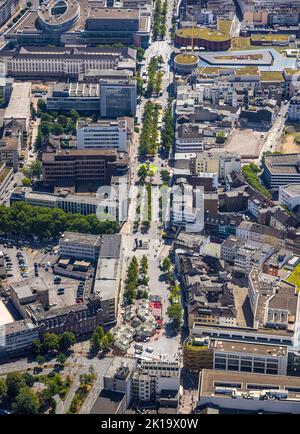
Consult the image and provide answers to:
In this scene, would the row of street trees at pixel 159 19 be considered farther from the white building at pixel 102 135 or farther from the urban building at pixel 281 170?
the urban building at pixel 281 170

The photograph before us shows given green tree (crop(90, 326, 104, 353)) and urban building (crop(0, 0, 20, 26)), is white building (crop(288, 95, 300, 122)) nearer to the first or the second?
green tree (crop(90, 326, 104, 353))

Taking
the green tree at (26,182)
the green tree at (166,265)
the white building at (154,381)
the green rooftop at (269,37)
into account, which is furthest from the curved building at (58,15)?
the white building at (154,381)

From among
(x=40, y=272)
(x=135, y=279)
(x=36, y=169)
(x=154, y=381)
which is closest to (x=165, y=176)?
(x=36, y=169)

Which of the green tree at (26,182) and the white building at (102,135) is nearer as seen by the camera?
the green tree at (26,182)

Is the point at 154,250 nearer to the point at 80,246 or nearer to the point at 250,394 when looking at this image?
the point at 80,246

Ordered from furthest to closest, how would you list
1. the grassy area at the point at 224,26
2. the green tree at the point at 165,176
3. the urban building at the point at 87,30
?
1. the grassy area at the point at 224,26
2. the urban building at the point at 87,30
3. the green tree at the point at 165,176

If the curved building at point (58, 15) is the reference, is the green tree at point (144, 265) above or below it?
below
